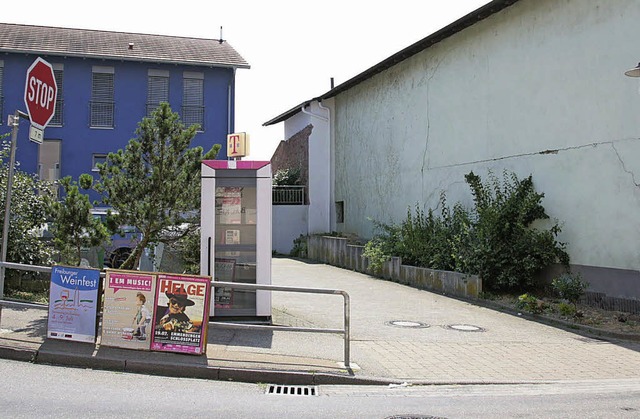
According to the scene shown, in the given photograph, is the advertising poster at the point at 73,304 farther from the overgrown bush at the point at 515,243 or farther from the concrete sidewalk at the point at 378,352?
the overgrown bush at the point at 515,243

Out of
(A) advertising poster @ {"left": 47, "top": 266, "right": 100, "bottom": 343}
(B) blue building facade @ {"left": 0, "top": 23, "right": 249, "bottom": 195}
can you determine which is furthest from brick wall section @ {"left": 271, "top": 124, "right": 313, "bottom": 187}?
(A) advertising poster @ {"left": 47, "top": 266, "right": 100, "bottom": 343}

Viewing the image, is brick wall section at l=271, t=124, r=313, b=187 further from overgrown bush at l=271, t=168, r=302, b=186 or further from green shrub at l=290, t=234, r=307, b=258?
green shrub at l=290, t=234, r=307, b=258

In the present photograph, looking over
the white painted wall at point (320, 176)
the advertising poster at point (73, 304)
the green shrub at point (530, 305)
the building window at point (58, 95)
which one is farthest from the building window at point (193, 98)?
the advertising poster at point (73, 304)

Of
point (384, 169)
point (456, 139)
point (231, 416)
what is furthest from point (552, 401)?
point (384, 169)

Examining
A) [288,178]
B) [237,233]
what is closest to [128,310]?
[237,233]

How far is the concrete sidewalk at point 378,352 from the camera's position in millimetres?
6855

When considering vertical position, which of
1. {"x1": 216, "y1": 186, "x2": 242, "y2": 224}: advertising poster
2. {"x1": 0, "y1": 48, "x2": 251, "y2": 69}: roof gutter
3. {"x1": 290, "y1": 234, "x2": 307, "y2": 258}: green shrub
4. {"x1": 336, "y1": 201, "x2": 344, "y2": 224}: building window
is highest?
{"x1": 0, "y1": 48, "x2": 251, "y2": 69}: roof gutter

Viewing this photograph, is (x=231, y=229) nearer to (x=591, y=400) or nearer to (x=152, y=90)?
(x=591, y=400)

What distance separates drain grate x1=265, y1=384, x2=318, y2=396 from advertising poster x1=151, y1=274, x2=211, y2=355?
45.9 inches

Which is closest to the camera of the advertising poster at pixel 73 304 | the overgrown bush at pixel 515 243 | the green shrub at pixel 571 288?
the advertising poster at pixel 73 304

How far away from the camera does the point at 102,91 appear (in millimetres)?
23438

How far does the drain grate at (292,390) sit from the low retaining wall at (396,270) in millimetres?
7611

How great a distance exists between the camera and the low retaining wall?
13.6m

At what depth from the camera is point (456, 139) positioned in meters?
17.0
